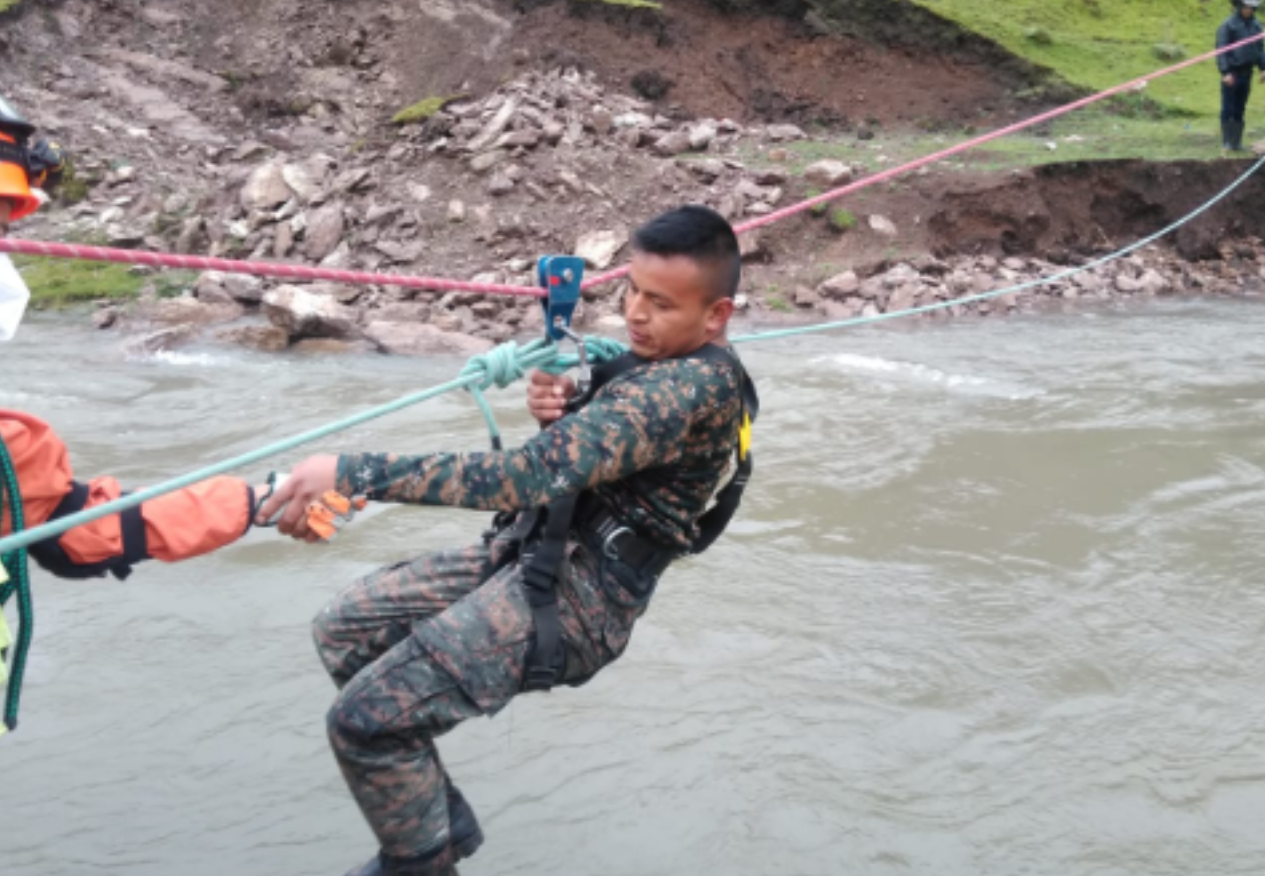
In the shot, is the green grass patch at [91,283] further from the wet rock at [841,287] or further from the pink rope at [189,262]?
A: the pink rope at [189,262]

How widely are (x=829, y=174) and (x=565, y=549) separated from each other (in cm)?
1083

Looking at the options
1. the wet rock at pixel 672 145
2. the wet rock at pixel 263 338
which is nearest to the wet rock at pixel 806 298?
the wet rock at pixel 672 145

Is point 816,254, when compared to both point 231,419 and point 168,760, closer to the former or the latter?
point 231,419

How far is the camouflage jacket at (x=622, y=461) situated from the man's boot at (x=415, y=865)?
0.90 meters

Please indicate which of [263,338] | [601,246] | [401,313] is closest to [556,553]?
[263,338]

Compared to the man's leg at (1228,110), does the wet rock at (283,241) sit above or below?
below

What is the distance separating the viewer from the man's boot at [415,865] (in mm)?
2896

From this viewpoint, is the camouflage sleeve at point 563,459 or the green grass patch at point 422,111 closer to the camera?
the camouflage sleeve at point 563,459

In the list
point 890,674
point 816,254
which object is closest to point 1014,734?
point 890,674

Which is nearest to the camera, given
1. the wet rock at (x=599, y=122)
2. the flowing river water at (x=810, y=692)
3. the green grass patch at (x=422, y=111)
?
the flowing river water at (x=810, y=692)

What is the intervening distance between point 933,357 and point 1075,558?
4.50 metres

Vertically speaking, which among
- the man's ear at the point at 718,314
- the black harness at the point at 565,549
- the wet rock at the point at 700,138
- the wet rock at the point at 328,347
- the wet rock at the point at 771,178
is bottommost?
the wet rock at the point at 328,347

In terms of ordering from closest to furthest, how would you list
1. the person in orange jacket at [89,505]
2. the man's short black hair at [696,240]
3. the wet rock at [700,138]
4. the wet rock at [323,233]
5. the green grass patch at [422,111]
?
the person in orange jacket at [89,505] < the man's short black hair at [696,240] < the wet rock at [323,233] < the wet rock at [700,138] < the green grass patch at [422,111]

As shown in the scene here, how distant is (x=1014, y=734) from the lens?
14.3 feet
